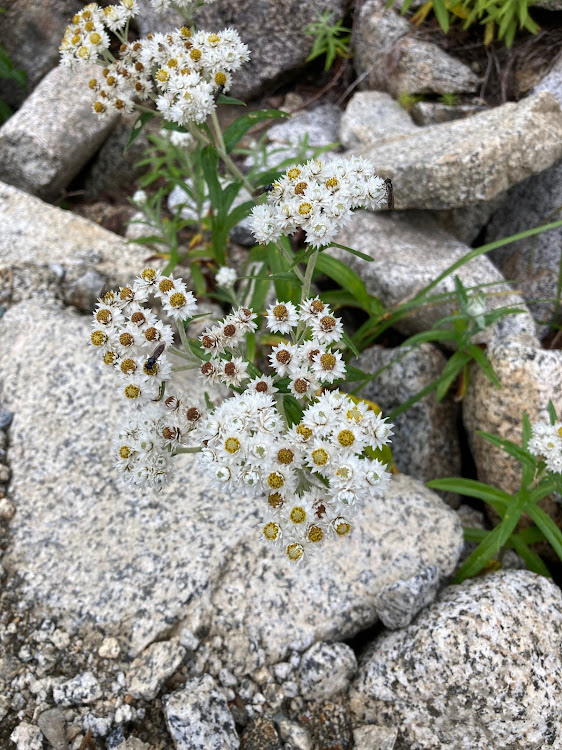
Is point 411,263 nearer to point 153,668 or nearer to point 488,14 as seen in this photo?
point 488,14

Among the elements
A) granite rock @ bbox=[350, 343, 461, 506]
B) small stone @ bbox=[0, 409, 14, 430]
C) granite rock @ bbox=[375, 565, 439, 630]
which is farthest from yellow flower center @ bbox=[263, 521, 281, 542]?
small stone @ bbox=[0, 409, 14, 430]

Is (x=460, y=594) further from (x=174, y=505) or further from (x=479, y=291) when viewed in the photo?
(x=479, y=291)

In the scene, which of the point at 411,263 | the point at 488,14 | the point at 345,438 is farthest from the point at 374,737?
the point at 488,14

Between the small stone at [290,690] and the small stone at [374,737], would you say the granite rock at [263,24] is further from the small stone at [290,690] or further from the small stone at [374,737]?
the small stone at [374,737]

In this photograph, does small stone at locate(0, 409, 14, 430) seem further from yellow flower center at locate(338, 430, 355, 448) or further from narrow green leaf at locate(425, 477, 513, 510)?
narrow green leaf at locate(425, 477, 513, 510)

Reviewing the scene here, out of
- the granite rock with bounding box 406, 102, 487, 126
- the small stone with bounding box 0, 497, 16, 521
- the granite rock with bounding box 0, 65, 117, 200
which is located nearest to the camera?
the small stone with bounding box 0, 497, 16, 521

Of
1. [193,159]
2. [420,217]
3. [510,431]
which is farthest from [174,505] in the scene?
[420,217]
